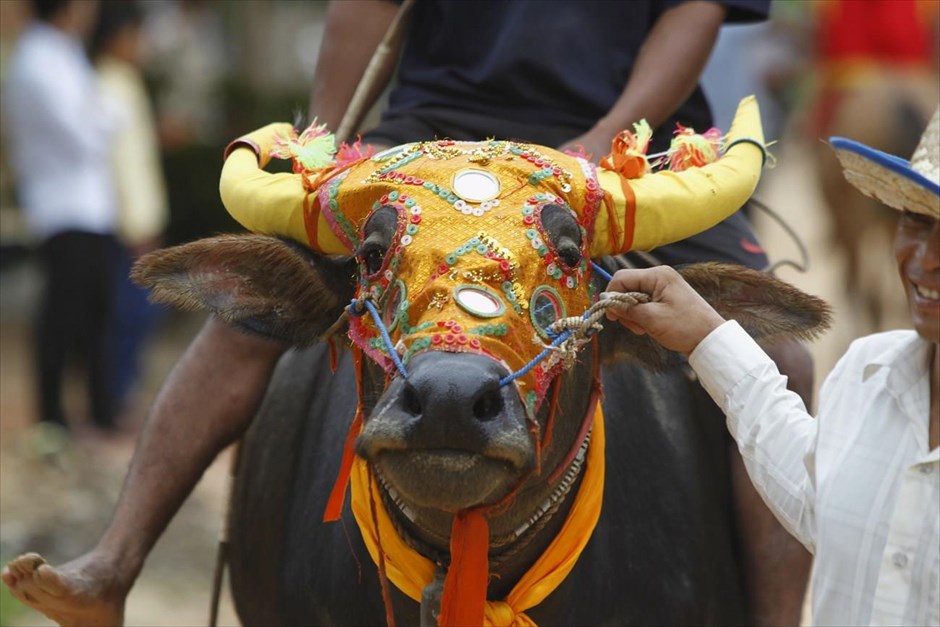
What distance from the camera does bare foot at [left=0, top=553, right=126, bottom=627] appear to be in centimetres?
380

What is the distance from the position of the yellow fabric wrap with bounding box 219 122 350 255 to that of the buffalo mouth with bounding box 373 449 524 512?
0.64 m

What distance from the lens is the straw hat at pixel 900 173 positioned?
106 inches

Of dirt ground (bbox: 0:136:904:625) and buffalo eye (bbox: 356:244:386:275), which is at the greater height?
buffalo eye (bbox: 356:244:386:275)

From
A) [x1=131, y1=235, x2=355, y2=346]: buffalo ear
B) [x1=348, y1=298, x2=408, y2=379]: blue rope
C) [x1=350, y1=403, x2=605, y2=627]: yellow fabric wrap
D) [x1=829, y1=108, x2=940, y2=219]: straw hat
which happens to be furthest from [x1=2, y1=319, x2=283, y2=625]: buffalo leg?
[x1=829, y1=108, x2=940, y2=219]: straw hat

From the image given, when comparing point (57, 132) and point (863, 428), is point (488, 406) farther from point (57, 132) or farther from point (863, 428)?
point (57, 132)

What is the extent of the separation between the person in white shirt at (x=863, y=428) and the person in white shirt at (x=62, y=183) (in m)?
6.58

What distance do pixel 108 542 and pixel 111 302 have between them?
542cm

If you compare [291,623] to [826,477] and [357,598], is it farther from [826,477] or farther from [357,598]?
[826,477]

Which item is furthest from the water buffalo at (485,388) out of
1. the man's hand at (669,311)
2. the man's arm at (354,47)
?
the man's arm at (354,47)

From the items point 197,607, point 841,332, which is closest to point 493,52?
point 197,607

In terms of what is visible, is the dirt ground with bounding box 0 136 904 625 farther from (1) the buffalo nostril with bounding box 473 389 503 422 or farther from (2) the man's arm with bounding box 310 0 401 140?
(1) the buffalo nostril with bounding box 473 389 503 422

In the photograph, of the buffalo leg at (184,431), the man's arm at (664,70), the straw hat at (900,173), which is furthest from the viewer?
the buffalo leg at (184,431)

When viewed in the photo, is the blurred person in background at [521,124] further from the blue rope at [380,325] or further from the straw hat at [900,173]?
the straw hat at [900,173]

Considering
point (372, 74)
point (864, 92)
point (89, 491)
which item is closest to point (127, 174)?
point (89, 491)
